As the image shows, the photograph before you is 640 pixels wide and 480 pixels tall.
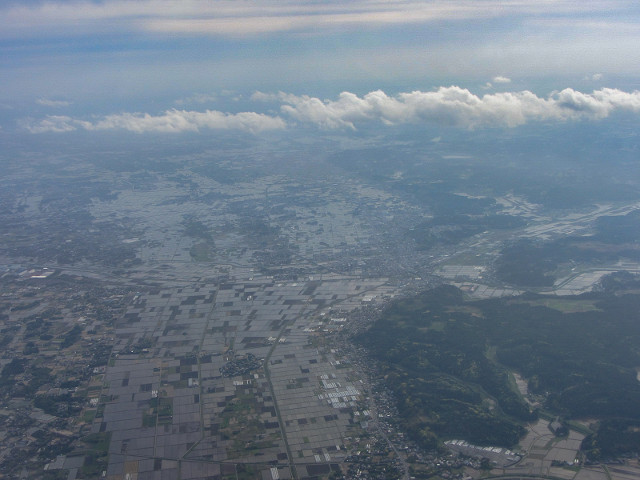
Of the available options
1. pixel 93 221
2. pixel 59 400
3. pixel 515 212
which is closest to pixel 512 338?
pixel 59 400

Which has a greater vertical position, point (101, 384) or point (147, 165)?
point (147, 165)

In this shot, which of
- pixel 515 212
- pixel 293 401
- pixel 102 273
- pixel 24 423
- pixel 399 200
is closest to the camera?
pixel 24 423

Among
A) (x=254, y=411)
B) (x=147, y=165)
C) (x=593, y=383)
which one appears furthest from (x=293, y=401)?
(x=147, y=165)

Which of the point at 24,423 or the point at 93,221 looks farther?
the point at 93,221

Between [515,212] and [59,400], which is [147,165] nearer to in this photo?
[515,212]

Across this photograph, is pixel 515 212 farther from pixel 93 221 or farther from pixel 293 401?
pixel 93 221

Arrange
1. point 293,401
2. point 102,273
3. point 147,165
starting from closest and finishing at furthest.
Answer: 1. point 293,401
2. point 102,273
3. point 147,165
